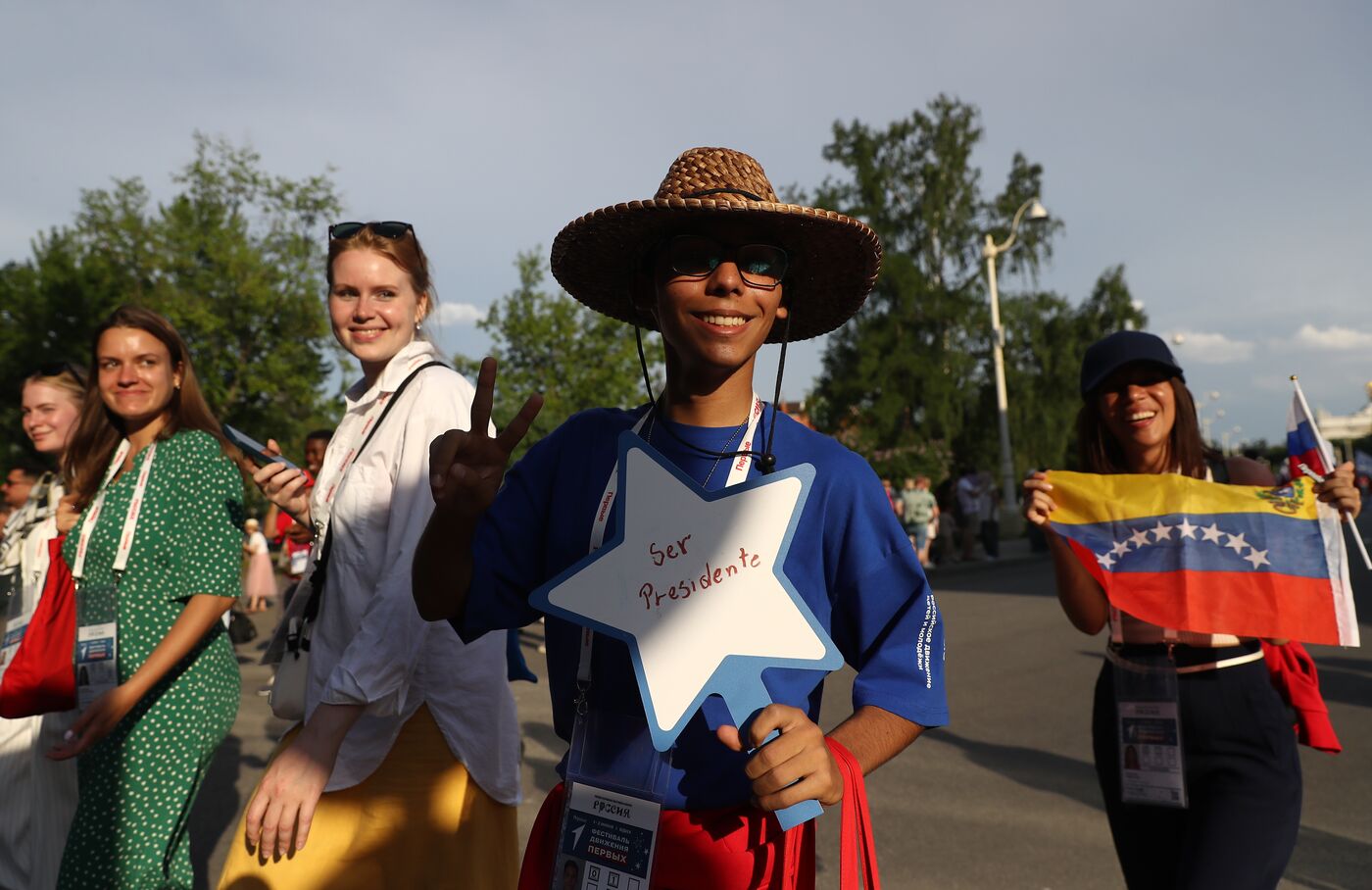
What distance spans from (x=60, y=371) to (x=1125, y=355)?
394cm

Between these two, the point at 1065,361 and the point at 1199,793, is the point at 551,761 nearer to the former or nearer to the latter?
the point at 1199,793

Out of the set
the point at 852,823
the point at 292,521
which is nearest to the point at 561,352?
the point at 292,521

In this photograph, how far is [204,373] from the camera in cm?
2781

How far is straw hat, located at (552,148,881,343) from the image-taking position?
5.89 ft

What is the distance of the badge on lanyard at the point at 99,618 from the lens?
9.36 feet

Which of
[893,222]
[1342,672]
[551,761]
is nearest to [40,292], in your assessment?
[893,222]

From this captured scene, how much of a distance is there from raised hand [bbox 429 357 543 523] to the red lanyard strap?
0.66m

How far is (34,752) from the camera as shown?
3.52 m

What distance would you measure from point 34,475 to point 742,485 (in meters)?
6.71

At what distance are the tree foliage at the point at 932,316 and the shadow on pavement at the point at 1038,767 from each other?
A: 2484 centimetres

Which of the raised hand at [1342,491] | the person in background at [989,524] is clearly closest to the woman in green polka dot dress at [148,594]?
the raised hand at [1342,491]

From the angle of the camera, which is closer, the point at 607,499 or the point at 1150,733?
the point at 607,499

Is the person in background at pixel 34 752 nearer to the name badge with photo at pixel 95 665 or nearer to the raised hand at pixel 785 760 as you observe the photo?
the name badge with photo at pixel 95 665

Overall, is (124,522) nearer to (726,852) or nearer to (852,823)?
(726,852)
